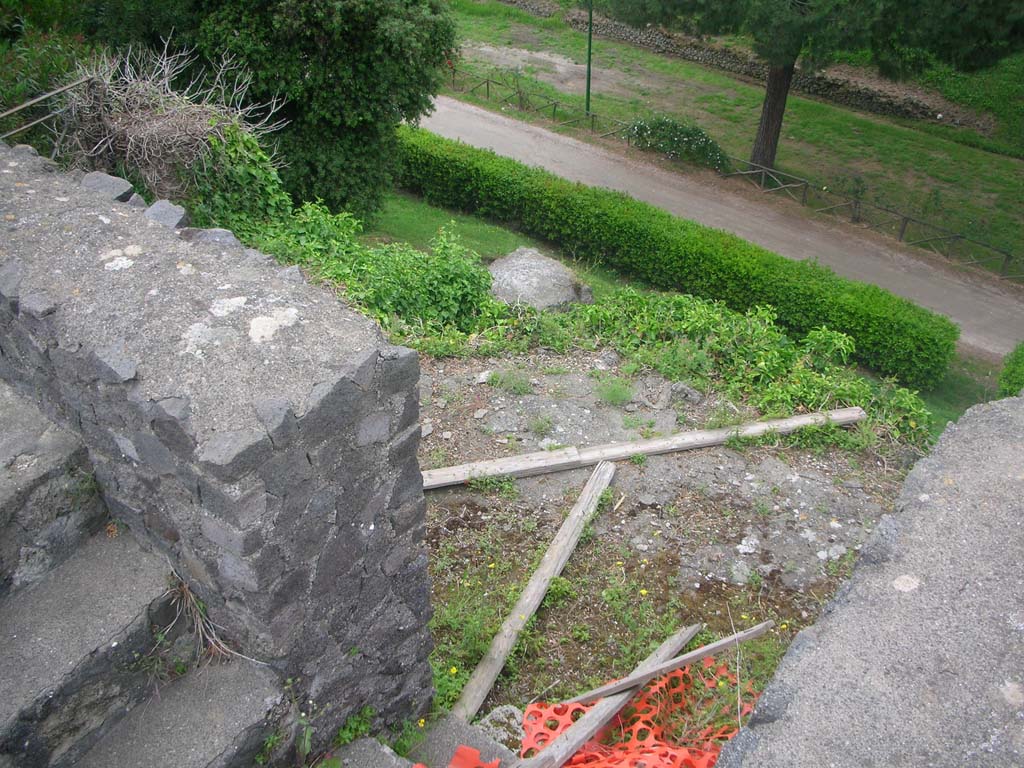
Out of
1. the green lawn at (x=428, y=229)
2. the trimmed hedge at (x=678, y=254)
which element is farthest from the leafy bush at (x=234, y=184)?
the trimmed hedge at (x=678, y=254)

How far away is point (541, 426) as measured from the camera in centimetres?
676

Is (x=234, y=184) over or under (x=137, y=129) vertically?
under

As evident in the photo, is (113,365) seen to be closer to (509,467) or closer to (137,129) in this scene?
(509,467)

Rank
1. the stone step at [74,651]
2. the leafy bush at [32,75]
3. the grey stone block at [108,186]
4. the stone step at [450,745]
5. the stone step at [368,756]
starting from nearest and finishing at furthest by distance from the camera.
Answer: the stone step at [74,651], the stone step at [368,756], the stone step at [450,745], the grey stone block at [108,186], the leafy bush at [32,75]

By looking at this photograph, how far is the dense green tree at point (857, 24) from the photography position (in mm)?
10438

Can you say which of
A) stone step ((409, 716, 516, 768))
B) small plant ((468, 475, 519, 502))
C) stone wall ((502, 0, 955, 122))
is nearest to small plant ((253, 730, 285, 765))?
stone step ((409, 716, 516, 768))

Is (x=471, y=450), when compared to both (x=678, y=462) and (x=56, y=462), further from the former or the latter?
(x=56, y=462)

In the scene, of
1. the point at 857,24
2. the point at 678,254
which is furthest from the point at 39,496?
the point at 857,24

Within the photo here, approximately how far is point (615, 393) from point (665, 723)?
3241 millimetres

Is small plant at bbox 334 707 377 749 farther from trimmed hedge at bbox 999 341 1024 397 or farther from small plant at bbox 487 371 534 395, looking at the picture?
trimmed hedge at bbox 999 341 1024 397

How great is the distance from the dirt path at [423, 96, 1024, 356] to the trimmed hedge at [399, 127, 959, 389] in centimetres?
151

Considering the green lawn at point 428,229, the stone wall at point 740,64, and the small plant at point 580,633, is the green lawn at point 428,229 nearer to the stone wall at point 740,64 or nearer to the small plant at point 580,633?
the stone wall at point 740,64

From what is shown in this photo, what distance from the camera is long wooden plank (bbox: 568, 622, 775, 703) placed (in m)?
4.45

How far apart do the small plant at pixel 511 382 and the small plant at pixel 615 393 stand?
0.60 metres
